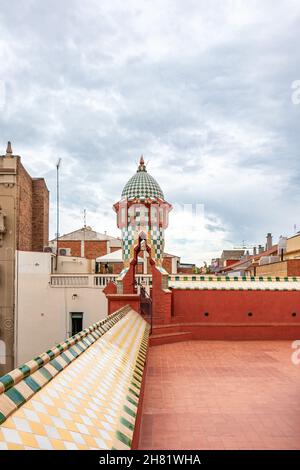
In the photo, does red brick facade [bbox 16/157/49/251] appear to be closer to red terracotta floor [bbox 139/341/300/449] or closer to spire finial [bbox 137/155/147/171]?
spire finial [bbox 137/155/147/171]

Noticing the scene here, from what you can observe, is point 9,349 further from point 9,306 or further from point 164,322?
point 164,322

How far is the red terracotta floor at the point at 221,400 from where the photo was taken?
4664 mm

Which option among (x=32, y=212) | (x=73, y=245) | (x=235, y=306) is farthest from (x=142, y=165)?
(x=73, y=245)

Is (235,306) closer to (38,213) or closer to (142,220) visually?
(142,220)

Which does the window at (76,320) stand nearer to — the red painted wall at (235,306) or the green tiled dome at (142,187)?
the red painted wall at (235,306)

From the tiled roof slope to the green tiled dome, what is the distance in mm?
8310

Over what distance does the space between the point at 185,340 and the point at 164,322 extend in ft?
2.57

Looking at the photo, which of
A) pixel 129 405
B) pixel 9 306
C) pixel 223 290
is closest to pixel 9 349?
pixel 9 306

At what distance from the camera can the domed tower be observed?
1208 centimetres

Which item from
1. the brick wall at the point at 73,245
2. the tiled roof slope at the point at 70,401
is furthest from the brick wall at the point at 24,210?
the tiled roof slope at the point at 70,401

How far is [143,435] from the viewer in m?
4.77

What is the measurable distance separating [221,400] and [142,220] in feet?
22.5

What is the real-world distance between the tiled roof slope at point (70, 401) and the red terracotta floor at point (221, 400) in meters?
1.17
